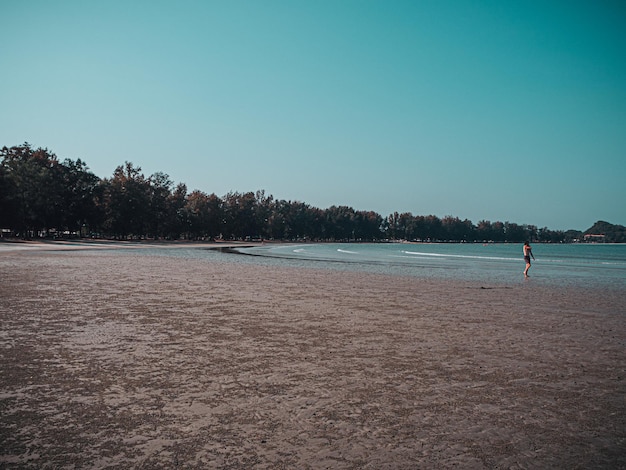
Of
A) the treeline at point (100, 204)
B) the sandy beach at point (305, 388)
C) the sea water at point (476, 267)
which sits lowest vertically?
the sea water at point (476, 267)

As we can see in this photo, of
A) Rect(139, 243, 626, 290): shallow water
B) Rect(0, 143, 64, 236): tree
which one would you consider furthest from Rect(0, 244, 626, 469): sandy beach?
Rect(0, 143, 64, 236): tree

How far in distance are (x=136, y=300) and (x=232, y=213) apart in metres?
152

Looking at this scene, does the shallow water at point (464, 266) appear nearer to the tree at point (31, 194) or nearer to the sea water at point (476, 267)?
the sea water at point (476, 267)

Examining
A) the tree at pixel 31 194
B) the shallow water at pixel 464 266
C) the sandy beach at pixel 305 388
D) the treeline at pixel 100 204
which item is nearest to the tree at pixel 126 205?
the treeline at pixel 100 204

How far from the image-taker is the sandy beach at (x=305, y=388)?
4141 millimetres

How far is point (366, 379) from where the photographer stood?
641 centimetres

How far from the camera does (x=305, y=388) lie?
594 centimetres

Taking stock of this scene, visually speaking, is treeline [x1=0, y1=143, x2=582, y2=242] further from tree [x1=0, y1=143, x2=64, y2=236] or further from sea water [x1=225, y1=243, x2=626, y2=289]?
sea water [x1=225, y1=243, x2=626, y2=289]

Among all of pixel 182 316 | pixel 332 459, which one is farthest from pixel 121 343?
pixel 332 459

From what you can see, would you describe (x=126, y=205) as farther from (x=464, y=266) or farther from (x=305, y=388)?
(x=305, y=388)

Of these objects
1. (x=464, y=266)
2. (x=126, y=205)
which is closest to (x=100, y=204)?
(x=126, y=205)

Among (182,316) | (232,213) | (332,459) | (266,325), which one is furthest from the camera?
(232,213)

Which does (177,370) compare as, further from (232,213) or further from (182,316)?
(232,213)

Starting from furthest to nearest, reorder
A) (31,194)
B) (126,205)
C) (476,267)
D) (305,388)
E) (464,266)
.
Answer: (126,205) → (31,194) → (464,266) → (476,267) → (305,388)
